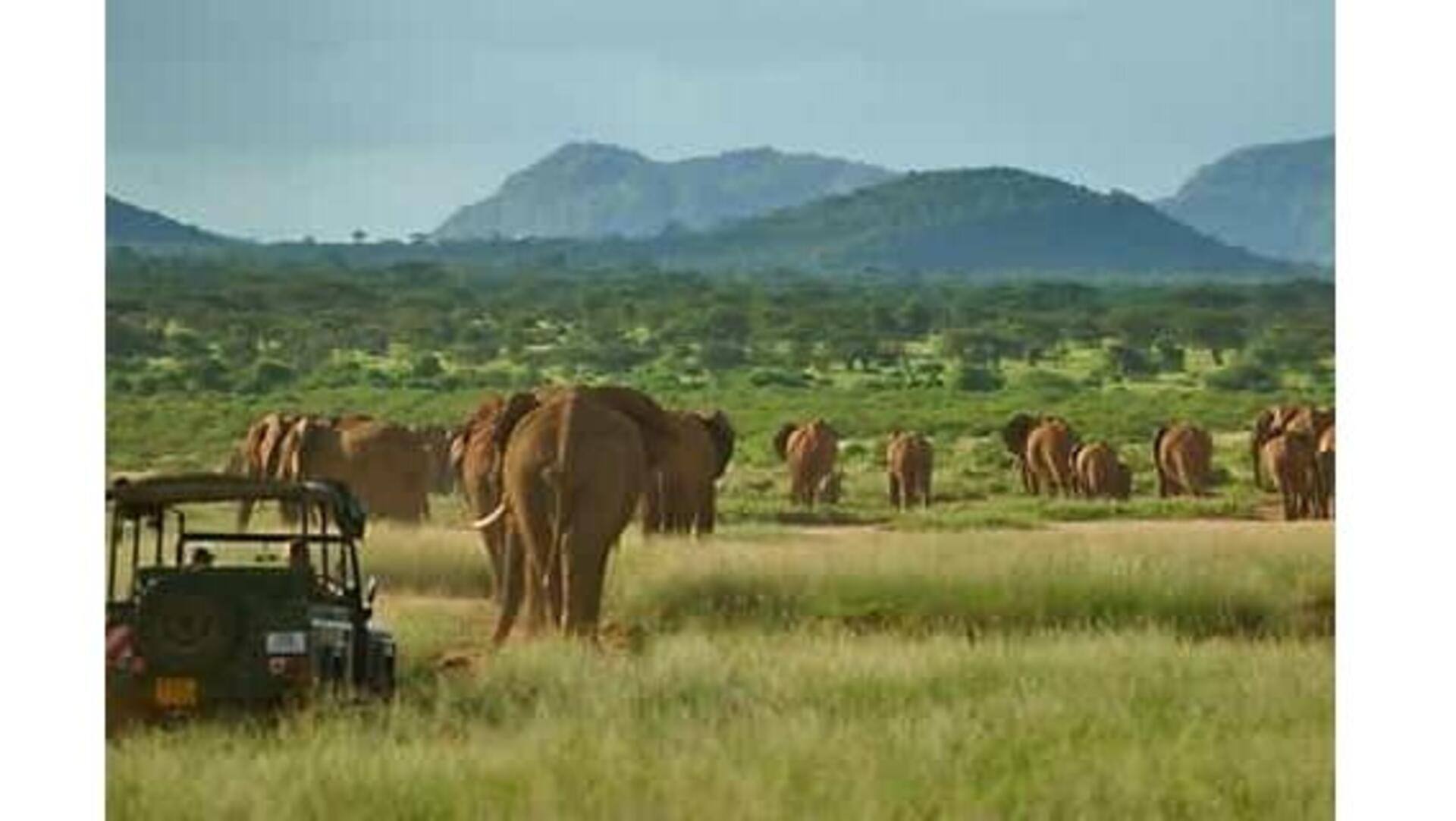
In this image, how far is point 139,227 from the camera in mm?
10094

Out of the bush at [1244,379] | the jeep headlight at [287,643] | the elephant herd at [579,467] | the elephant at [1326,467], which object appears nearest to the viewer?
the elephant at [1326,467]

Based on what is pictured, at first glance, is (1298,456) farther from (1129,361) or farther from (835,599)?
(835,599)

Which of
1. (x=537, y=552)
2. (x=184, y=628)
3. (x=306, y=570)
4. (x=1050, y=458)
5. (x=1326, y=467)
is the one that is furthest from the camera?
(x=537, y=552)

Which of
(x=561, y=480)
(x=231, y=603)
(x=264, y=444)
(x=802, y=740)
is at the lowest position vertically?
(x=802, y=740)

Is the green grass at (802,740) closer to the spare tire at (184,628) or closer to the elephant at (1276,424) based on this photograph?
the spare tire at (184,628)

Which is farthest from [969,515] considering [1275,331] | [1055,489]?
[1275,331]

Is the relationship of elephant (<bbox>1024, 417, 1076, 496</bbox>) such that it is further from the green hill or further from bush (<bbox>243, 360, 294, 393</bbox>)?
bush (<bbox>243, 360, 294, 393</bbox>)

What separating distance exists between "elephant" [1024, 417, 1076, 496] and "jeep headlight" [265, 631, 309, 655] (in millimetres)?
2064

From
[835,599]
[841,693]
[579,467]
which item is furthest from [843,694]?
[579,467]

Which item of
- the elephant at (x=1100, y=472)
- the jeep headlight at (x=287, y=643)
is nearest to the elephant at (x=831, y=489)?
the elephant at (x=1100, y=472)

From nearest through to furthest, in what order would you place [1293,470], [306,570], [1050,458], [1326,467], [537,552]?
1. [1326,467]
2. [1293,470]
3. [1050,458]
4. [306,570]
5. [537,552]

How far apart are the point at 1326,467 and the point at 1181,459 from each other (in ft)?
1.72

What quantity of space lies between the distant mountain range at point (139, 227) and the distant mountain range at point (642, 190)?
2.67ft

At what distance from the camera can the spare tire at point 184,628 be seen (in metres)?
9.75
